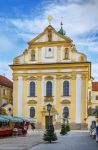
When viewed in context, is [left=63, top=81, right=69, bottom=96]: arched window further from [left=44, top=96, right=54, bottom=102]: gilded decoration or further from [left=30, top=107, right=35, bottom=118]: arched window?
[left=30, top=107, right=35, bottom=118]: arched window

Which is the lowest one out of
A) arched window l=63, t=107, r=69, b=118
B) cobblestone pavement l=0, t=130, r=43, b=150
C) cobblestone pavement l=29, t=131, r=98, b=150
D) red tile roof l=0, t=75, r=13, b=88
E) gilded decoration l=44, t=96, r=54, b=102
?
cobblestone pavement l=29, t=131, r=98, b=150

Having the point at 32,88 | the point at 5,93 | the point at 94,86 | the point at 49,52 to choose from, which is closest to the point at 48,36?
the point at 49,52

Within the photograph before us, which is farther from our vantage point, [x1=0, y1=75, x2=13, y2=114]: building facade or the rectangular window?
[x1=0, y1=75, x2=13, y2=114]: building facade

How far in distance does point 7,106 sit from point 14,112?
3747mm

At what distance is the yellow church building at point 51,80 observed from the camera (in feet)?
233

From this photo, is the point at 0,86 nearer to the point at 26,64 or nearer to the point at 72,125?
the point at 26,64

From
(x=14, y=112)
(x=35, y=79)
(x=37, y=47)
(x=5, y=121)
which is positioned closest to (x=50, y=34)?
(x=37, y=47)

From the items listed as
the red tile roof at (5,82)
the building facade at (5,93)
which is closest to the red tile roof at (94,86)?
the red tile roof at (5,82)

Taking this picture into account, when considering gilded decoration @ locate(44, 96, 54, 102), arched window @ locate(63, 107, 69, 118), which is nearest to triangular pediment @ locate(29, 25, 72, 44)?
gilded decoration @ locate(44, 96, 54, 102)

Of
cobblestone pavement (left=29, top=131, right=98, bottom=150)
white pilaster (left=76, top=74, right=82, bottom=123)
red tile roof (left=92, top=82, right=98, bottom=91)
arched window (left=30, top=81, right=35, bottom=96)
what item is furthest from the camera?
red tile roof (left=92, top=82, right=98, bottom=91)

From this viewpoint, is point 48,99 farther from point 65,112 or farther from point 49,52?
point 49,52

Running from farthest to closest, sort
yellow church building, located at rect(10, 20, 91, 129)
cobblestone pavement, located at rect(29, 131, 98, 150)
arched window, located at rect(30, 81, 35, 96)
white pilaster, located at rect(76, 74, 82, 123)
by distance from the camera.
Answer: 1. arched window, located at rect(30, 81, 35, 96)
2. yellow church building, located at rect(10, 20, 91, 129)
3. white pilaster, located at rect(76, 74, 82, 123)
4. cobblestone pavement, located at rect(29, 131, 98, 150)

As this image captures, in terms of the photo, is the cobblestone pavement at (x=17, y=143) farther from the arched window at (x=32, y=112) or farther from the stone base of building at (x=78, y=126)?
the arched window at (x=32, y=112)

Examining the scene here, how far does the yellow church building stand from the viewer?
70.9 m
